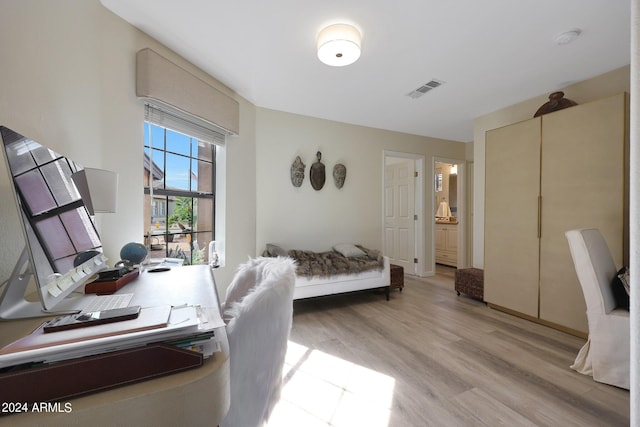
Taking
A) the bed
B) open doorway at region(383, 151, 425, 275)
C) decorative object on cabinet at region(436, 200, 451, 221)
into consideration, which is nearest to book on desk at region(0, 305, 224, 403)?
the bed

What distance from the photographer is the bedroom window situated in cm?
225

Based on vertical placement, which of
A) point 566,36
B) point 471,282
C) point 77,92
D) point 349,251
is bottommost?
point 471,282

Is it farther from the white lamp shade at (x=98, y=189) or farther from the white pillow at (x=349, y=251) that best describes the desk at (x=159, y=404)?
the white pillow at (x=349, y=251)

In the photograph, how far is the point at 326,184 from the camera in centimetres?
390

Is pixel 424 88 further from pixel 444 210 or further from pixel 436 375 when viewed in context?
pixel 444 210

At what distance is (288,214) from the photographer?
143 inches

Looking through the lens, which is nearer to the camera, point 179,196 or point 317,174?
point 179,196

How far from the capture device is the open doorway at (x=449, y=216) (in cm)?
475

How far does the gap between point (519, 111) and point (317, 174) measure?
263cm

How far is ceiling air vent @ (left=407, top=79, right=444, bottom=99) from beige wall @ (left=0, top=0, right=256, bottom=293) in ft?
7.33

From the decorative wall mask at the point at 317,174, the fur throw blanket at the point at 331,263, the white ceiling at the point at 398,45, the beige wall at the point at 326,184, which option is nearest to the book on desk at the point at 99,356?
the white ceiling at the point at 398,45

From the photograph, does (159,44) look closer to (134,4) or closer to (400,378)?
(134,4)

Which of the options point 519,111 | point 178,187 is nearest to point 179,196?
point 178,187

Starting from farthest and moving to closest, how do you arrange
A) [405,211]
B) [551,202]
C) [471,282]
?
1. [405,211]
2. [471,282]
3. [551,202]
